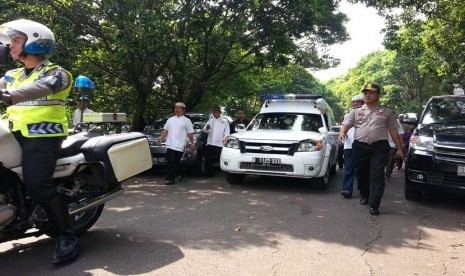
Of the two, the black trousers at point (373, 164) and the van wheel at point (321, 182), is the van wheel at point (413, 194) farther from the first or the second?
the van wheel at point (321, 182)

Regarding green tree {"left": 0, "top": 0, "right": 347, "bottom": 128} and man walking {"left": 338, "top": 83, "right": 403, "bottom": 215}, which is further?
green tree {"left": 0, "top": 0, "right": 347, "bottom": 128}

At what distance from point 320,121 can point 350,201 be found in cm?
236

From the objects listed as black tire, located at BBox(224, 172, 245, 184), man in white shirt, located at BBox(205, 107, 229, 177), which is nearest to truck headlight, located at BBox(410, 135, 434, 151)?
black tire, located at BBox(224, 172, 245, 184)

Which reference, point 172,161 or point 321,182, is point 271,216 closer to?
point 321,182

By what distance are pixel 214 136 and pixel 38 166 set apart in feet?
20.7

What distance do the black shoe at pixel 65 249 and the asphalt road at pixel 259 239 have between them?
73mm

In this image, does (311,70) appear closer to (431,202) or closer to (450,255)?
(431,202)

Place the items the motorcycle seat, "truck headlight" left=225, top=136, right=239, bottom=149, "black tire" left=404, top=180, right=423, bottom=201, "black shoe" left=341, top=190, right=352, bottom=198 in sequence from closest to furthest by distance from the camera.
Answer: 1. the motorcycle seat
2. "black tire" left=404, top=180, right=423, bottom=201
3. "black shoe" left=341, top=190, right=352, bottom=198
4. "truck headlight" left=225, top=136, right=239, bottom=149

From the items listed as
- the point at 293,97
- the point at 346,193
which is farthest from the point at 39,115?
the point at 293,97

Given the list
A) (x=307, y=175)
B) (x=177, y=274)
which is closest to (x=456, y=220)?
(x=307, y=175)

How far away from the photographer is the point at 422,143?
6.62 m

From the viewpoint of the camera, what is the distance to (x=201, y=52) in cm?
1361

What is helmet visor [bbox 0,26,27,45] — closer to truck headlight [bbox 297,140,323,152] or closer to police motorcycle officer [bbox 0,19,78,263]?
police motorcycle officer [bbox 0,19,78,263]

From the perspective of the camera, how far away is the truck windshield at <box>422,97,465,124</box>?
24.1 feet
